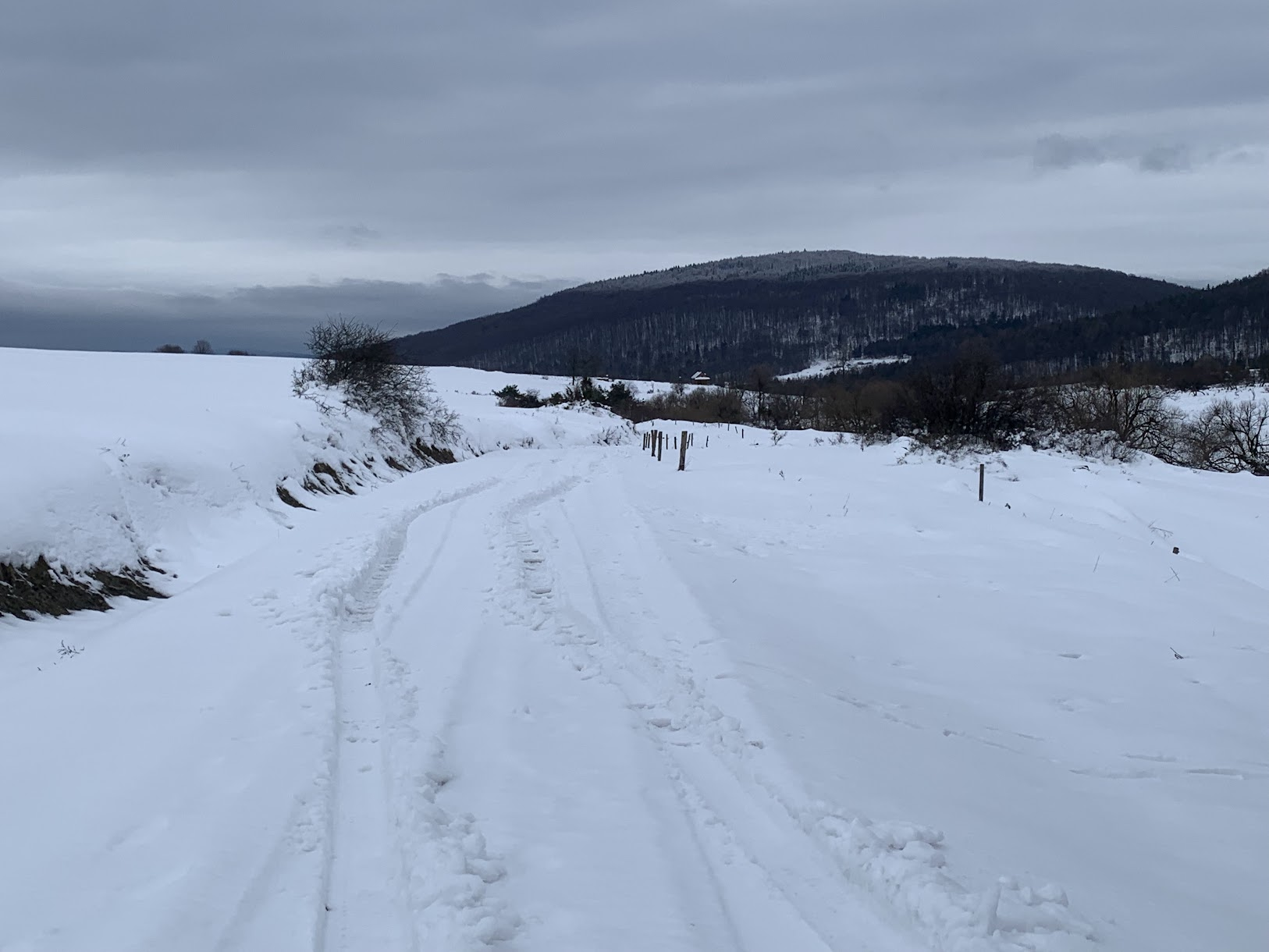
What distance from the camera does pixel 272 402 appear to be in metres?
23.4

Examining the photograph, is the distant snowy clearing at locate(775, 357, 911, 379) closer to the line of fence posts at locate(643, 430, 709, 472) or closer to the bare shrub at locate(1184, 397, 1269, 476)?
the line of fence posts at locate(643, 430, 709, 472)

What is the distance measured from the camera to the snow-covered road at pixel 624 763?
3416 millimetres

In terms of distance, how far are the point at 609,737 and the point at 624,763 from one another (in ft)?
1.26

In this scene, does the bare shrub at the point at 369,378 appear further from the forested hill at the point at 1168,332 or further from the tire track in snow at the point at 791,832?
the forested hill at the point at 1168,332

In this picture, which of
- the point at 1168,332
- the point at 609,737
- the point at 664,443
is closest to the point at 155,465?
the point at 609,737

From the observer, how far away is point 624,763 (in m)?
4.82

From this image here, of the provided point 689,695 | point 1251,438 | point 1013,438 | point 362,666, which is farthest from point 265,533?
point 1251,438

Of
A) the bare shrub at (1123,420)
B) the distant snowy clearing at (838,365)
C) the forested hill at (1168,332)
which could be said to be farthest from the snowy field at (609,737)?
the distant snowy clearing at (838,365)

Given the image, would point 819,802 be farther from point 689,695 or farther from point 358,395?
point 358,395

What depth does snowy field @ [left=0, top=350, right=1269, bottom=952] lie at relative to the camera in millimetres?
3451

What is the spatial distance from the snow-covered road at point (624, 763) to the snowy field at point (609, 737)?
27 mm

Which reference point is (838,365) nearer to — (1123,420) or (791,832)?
(1123,420)

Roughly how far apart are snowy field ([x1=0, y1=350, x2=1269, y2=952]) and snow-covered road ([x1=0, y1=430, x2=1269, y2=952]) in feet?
0.09

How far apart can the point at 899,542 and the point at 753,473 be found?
9.72 m
